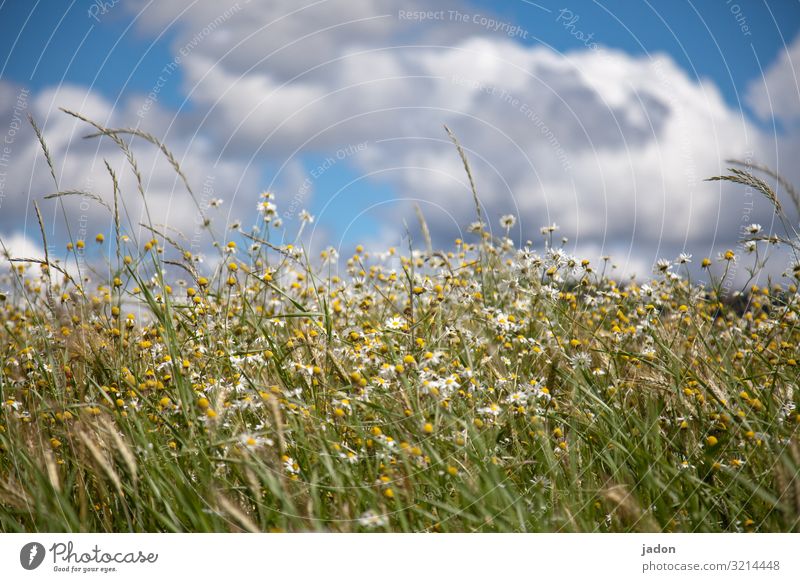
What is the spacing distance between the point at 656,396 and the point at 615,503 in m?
0.75

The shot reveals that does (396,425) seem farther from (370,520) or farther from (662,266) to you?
(662,266)

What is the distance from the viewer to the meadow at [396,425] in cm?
213

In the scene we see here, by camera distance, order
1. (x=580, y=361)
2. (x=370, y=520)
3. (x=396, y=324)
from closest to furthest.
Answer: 1. (x=370, y=520)
2. (x=580, y=361)
3. (x=396, y=324)

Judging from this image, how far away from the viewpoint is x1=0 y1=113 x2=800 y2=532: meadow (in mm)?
2131

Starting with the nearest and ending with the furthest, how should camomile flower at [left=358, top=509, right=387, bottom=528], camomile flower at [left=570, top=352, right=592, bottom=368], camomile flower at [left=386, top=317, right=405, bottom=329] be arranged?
1. camomile flower at [left=358, top=509, right=387, bottom=528]
2. camomile flower at [left=570, top=352, right=592, bottom=368]
3. camomile flower at [left=386, top=317, right=405, bottom=329]

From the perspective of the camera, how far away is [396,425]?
2402mm
